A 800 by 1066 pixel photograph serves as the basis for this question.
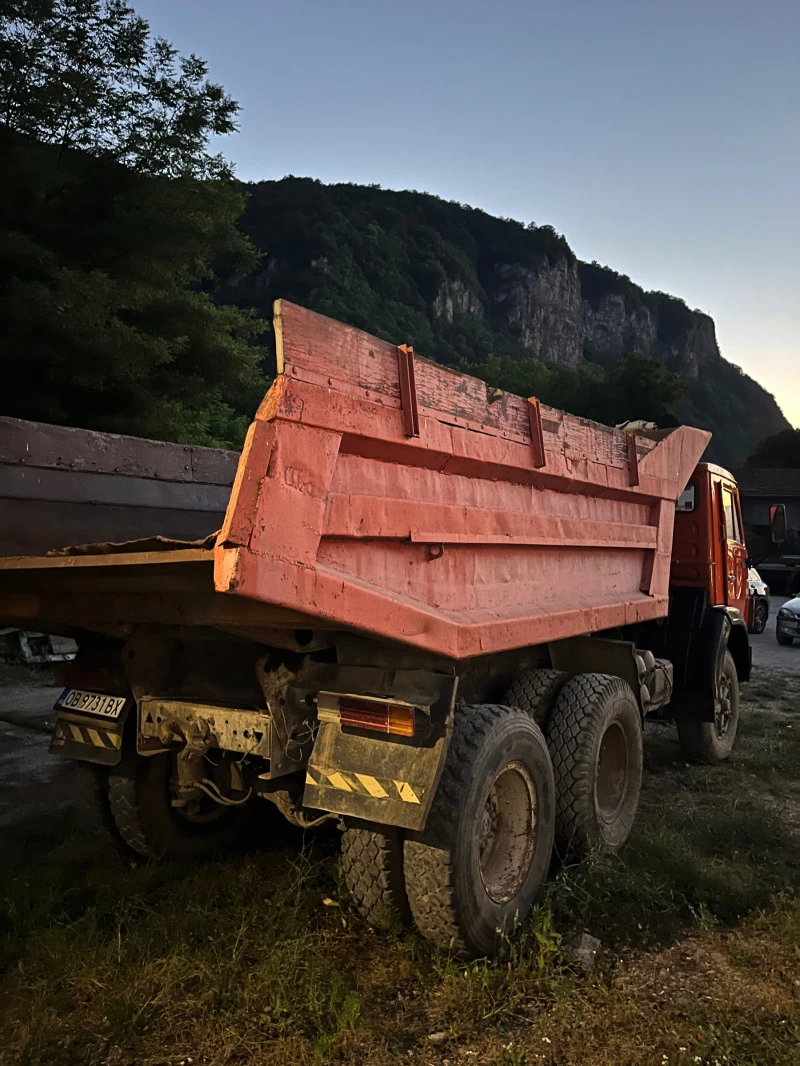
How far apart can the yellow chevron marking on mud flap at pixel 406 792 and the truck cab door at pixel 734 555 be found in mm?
4721

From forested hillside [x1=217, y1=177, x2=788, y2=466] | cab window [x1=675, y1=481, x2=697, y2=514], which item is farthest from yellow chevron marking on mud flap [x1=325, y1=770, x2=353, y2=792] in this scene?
forested hillside [x1=217, y1=177, x2=788, y2=466]

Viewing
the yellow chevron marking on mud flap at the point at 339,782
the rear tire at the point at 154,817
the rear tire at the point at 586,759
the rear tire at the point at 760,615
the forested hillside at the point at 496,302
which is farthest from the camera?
the forested hillside at the point at 496,302

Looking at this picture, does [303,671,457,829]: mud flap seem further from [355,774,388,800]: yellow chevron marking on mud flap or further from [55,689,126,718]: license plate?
[55,689,126,718]: license plate

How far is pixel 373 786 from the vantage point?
9.50 ft

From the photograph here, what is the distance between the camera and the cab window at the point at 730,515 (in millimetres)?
6814

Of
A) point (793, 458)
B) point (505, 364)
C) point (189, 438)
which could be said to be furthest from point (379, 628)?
point (505, 364)

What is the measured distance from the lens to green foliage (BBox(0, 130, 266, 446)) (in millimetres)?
10883

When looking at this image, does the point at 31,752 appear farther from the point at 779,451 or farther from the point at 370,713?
the point at 779,451

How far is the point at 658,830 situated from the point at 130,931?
9.71 ft

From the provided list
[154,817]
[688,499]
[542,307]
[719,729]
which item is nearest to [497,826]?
[154,817]

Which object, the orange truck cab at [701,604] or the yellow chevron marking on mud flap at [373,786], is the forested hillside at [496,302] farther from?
the yellow chevron marking on mud flap at [373,786]

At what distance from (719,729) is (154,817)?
15.2 feet

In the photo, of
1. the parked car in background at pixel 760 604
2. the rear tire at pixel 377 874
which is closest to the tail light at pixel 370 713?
the rear tire at pixel 377 874

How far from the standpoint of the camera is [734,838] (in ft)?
14.7
